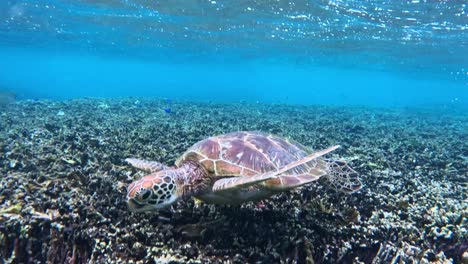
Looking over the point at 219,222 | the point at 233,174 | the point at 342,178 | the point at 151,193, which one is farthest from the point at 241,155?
the point at 342,178

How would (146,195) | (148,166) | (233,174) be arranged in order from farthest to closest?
(148,166) < (233,174) < (146,195)

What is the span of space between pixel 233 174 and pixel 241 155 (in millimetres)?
345

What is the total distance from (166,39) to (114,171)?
1189 inches

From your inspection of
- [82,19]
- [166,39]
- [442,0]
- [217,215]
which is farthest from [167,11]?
[217,215]

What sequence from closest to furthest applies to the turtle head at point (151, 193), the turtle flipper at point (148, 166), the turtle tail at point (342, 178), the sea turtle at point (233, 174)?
the turtle head at point (151, 193), the sea turtle at point (233, 174), the turtle flipper at point (148, 166), the turtle tail at point (342, 178)

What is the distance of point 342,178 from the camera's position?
461 centimetres

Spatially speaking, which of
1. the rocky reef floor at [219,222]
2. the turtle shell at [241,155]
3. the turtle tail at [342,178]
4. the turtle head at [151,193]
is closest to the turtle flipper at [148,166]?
the turtle shell at [241,155]

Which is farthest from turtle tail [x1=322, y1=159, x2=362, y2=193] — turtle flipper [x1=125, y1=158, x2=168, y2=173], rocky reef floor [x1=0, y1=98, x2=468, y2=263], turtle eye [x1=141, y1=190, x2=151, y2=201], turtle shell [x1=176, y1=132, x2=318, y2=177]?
turtle eye [x1=141, y1=190, x2=151, y2=201]

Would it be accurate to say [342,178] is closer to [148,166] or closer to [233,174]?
[233,174]

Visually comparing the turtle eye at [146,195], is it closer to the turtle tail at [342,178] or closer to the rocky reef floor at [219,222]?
the rocky reef floor at [219,222]

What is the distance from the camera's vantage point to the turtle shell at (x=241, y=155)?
361 cm

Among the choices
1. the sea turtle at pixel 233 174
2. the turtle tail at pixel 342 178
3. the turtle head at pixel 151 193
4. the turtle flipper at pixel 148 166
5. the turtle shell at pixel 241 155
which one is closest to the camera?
the turtle head at pixel 151 193

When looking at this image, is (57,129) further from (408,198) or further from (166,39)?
(166,39)

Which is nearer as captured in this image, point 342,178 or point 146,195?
point 146,195
